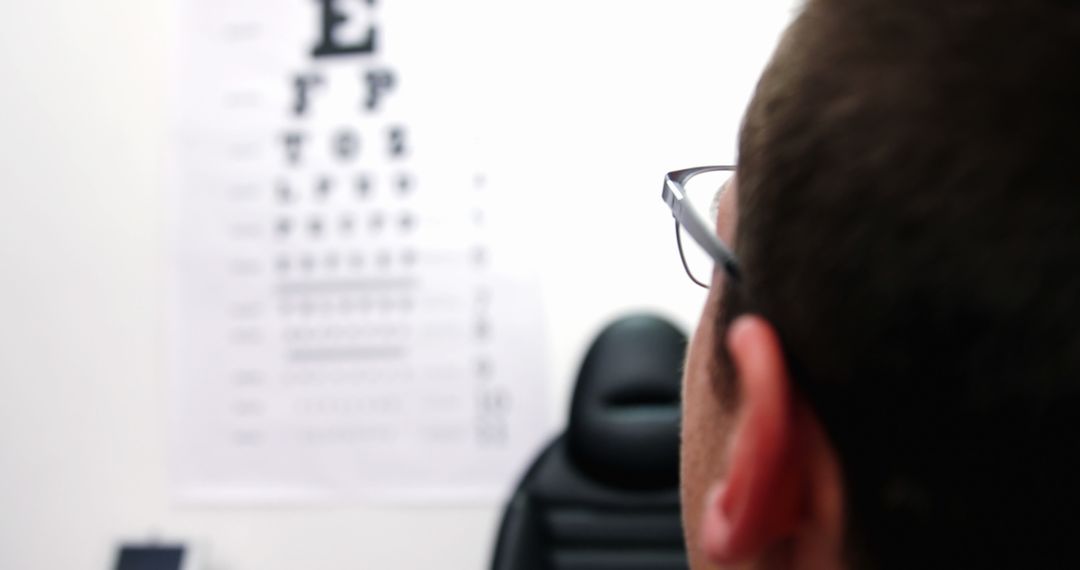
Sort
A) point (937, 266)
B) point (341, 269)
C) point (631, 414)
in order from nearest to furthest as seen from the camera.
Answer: point (937, 266) → point (631, 414) → point (341, 269)

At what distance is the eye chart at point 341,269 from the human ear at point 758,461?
672mm

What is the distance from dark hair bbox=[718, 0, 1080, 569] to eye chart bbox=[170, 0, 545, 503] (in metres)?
0.70

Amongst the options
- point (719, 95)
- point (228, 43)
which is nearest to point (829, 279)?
point (719, 95)

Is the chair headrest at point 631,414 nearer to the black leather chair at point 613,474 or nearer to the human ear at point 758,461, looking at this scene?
the black leather chair at point 613,474

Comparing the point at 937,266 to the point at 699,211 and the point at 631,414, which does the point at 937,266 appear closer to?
the point at 699,211

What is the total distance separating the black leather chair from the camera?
878mm

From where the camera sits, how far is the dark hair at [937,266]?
0.98 ft

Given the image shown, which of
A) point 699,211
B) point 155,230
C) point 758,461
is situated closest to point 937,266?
point 758,461

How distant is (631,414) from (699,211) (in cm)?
40

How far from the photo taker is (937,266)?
1.02ft

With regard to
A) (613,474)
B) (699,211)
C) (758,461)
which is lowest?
(613,474)

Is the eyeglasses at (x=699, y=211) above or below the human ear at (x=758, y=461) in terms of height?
above

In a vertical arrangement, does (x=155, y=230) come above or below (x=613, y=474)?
above

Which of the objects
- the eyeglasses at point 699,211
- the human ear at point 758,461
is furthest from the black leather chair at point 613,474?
the human ear at point 758,461
